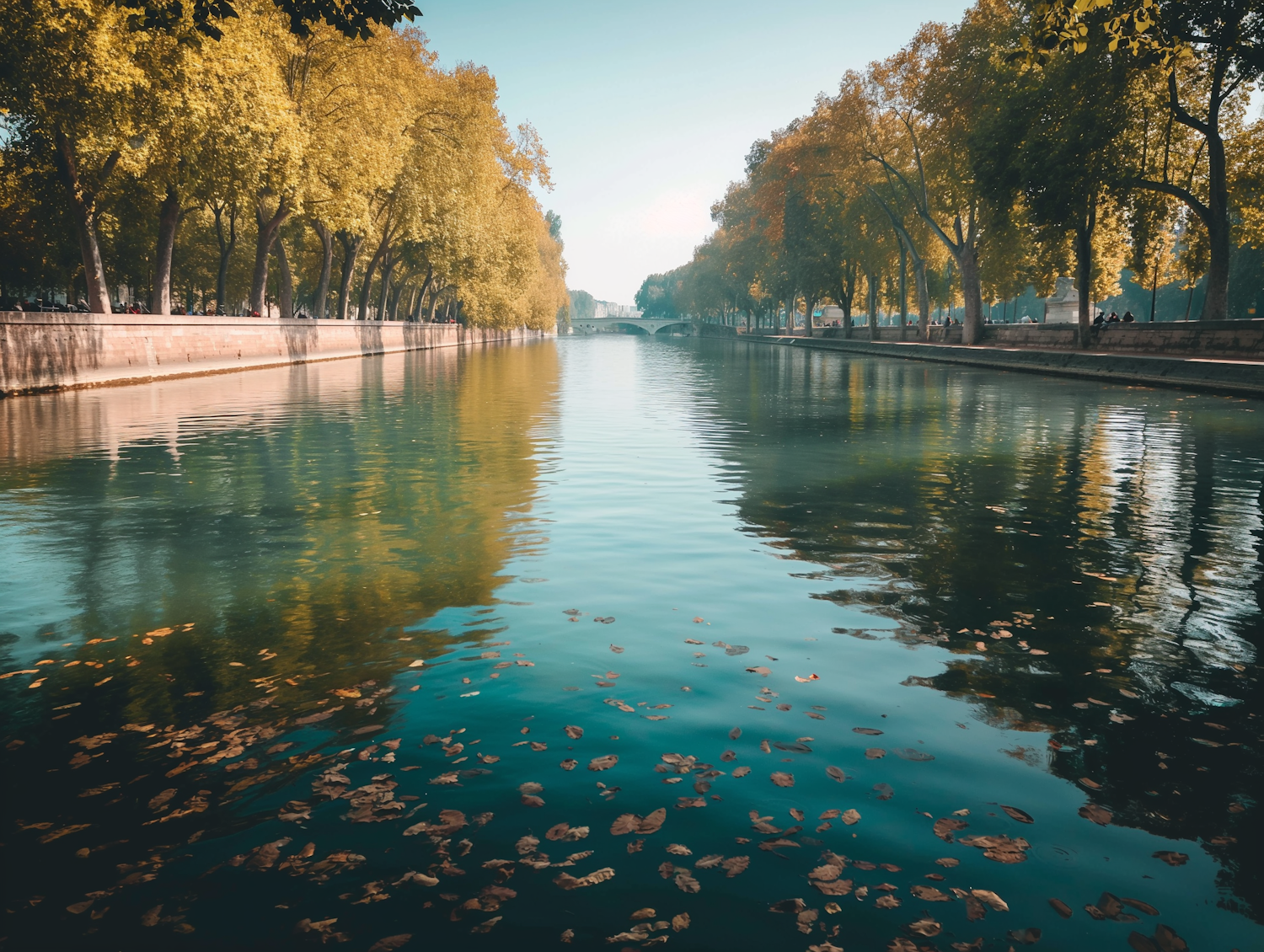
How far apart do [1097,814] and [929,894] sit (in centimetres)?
97

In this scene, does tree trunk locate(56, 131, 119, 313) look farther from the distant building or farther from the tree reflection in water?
the distant building

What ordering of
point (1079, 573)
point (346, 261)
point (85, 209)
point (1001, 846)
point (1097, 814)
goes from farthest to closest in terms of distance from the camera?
1. point (346, 261)
2. point (85, 209)
3. point (1079, 573)
4. point (1097, 814)
5. point (1001, 846)

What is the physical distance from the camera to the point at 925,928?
2846 millimetres

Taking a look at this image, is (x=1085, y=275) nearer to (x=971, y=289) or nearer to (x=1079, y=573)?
Answer: (x=971, y=289)

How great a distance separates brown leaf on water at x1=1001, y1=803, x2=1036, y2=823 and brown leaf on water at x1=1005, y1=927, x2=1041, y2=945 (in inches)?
25.5

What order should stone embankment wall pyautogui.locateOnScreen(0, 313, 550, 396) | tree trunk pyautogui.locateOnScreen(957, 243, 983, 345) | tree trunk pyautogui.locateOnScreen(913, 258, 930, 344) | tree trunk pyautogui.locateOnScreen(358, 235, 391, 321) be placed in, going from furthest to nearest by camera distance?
tree trunk pyautogui.locateOnScreen(913, 258, 930, 344) < tree trunk pyautogui.locateOnScreen(358, 235, 391, 321) < tree trunk pyautogui.locateOnScreen(957, 243, 983, 345) < stone embankment wall pyautogui.locateOnScreen(0, 313, 550, 396)

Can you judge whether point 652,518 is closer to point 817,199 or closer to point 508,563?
point 508,563

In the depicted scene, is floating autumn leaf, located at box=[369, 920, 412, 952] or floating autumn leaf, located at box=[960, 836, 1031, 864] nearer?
floating autumn leaf, located at box=[369, 920, 412, 952]

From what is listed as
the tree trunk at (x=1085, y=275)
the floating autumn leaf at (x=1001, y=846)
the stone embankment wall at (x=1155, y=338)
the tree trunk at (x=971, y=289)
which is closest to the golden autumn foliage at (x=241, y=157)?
the floating autumn leaf at (x=1001, y=846)

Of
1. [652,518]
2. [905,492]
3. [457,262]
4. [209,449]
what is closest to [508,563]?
[652,518]

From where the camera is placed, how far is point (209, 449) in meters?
13.5

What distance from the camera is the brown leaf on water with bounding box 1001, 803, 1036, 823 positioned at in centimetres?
345

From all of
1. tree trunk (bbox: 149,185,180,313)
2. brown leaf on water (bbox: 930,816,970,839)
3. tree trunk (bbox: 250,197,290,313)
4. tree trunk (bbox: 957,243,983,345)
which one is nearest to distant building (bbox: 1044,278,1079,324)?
tree trunk (bbox: 957,243,983,345)

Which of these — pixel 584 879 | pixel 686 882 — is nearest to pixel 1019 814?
pixel 686 882
